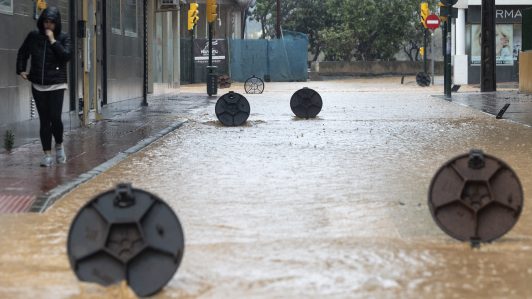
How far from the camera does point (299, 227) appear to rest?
7.92 m

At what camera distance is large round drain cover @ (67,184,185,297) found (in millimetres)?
5723

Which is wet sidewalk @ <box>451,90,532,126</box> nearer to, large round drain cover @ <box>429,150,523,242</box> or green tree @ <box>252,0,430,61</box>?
large round drain cover @ <box>429,150,523,242</box>

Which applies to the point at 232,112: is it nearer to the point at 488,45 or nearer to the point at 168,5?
the point at 168,5

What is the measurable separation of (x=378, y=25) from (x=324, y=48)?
20.1 ft

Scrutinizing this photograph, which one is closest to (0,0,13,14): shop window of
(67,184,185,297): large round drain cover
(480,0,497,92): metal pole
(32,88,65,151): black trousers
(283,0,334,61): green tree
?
(32,88,65,151): black trousers

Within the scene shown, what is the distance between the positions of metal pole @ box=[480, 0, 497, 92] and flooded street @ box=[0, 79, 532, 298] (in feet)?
67.6

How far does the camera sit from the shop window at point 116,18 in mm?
23314

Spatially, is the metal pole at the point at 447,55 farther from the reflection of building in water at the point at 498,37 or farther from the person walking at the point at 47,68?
the person walking at the point at 47,68

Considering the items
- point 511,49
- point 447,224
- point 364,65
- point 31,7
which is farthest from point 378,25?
point 447,224

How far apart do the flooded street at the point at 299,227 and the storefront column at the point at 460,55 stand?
3072 cm

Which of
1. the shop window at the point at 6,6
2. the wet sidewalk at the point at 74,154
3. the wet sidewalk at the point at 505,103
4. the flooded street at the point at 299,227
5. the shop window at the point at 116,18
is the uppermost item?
the shop window at the point at 116,18

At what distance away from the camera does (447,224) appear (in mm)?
7020

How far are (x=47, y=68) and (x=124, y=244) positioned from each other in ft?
20.0

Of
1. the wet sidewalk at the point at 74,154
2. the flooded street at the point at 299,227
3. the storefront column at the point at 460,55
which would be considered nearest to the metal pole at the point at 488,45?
the storefront column at the point at 460,55
